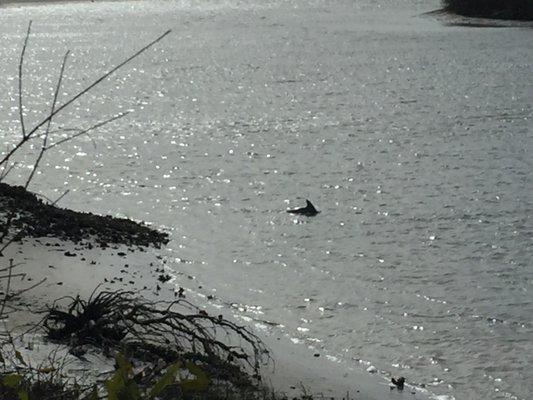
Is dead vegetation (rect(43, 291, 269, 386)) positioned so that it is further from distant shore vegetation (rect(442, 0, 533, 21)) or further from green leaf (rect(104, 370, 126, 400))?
distant shore vegetation (rect(442, 0, 533, 21))

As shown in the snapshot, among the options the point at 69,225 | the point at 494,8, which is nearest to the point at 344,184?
the point at 69,225

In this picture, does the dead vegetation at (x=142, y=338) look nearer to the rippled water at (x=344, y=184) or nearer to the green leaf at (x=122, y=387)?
the rippled water at (x=344, y=184)

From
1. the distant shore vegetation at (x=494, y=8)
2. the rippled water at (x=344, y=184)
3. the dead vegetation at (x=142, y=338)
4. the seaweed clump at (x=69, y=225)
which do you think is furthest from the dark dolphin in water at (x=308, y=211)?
the distant shore vegetation at (x=494, y=8)

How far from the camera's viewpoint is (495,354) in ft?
26.9

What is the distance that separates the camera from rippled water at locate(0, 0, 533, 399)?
898 cm

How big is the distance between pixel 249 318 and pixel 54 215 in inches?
120

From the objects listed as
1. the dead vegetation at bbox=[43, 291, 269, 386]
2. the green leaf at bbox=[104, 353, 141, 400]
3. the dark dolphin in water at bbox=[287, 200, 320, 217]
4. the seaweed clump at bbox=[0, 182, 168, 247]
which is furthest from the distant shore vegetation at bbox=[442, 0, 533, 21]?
the green leaf at bbox=[104, 353, 141, 400]

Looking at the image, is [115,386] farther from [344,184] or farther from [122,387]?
[344,184]

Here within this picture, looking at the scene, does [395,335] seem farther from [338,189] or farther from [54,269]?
[338,189]

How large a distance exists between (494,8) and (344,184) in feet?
134

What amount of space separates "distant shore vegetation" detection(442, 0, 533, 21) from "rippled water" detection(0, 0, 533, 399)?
13452 millimetres

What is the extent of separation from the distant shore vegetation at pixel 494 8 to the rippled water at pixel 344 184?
44.1 feet

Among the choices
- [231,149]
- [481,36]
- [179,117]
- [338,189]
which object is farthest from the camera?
[481,36]

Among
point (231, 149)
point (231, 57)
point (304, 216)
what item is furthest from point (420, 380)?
point (231, 57)
